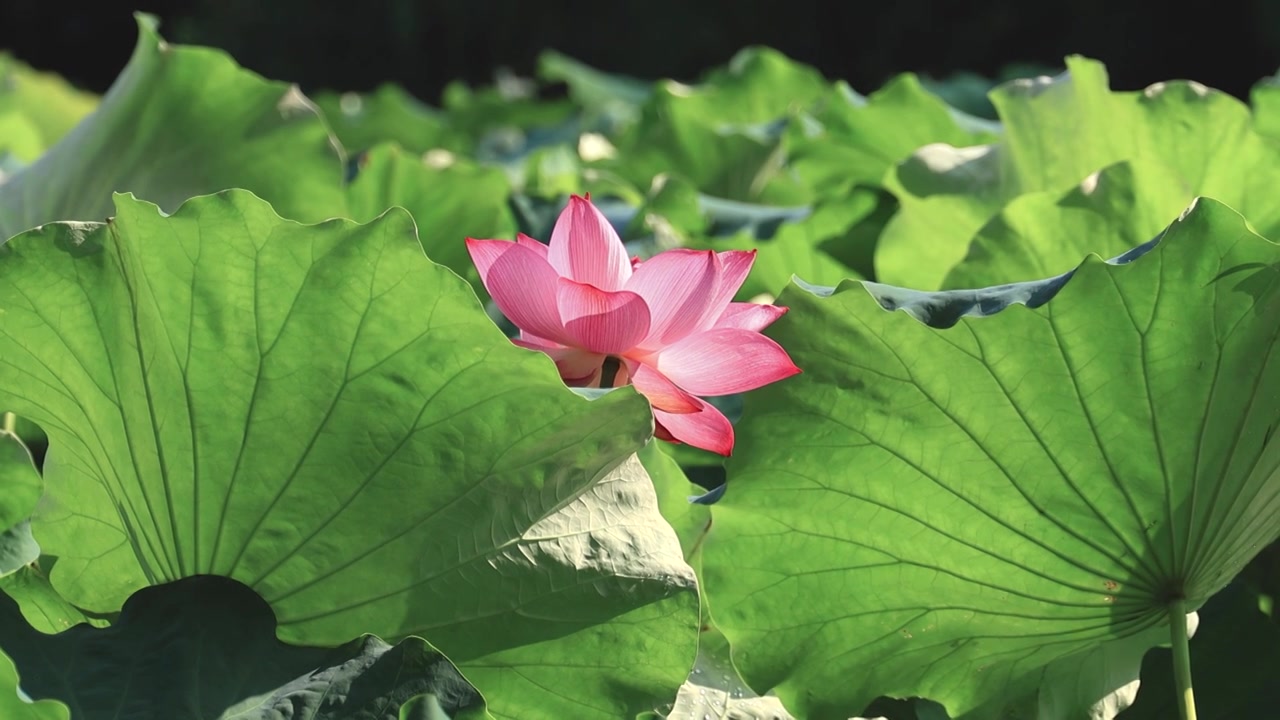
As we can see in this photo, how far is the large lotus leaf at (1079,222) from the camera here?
96 cm

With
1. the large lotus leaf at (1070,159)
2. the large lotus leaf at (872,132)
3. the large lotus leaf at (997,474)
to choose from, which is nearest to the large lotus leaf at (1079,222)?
Result: the large lotus leaf at (1070,159)

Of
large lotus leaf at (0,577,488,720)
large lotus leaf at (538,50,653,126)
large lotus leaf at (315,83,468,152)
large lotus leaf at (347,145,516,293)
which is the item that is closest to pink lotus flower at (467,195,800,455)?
large lotus leaf at (0,577,488,720)

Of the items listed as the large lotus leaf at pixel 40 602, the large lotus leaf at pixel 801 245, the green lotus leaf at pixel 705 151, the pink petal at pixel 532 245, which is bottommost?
the green lotus leaf at pixel 705 151

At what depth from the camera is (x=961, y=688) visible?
2.59 feet

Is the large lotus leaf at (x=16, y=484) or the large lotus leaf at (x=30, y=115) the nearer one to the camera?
the large lotus leaf at (x=16, y=484)

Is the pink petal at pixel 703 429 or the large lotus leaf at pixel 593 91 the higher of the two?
the pink petal at pixel 703 429

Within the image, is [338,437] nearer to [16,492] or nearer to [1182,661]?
[16,492]

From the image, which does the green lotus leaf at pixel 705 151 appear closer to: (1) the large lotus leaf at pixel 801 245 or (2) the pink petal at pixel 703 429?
(1) the large lotus leaf at pixel 801 245

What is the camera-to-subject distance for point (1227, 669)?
2.75 ft

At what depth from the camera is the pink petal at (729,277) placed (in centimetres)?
70

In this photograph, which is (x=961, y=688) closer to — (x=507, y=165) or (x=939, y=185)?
(x=939, y=185)

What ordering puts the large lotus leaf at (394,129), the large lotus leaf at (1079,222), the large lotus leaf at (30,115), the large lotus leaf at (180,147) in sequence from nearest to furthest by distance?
the large lotus leaf at (1079,222) < the large lotus leaf at (180,147) < the large lotus leaf at (30,115) < the large lotus leaf at (394,129)

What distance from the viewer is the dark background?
6.43 metres

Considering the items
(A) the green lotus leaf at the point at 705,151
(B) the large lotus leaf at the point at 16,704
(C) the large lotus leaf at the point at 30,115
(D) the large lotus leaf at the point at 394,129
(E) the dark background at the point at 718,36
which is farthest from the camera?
(E) the dark background at the point at 718,36
